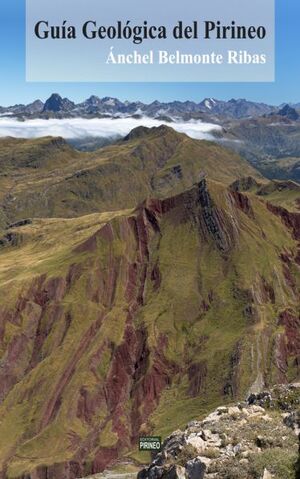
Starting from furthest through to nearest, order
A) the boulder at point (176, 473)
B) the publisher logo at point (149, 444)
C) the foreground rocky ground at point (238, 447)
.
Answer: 1. the publisher logo at point (149, 444)
2. the boulder at point (176, 473)
3. the foreground rocky ground at point (238, 447)

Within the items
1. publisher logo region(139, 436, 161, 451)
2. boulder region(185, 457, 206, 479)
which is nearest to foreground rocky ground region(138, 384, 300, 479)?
boulder region(185, 457, 206, 479)

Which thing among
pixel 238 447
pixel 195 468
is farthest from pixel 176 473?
pixel 238 447

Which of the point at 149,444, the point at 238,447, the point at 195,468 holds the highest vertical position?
the point at 238,447

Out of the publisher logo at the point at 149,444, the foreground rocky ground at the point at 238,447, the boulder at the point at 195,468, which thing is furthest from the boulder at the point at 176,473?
the publisher logo at the point at 149,444

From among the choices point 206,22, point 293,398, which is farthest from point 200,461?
point 206,22

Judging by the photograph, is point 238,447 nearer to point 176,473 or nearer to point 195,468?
point 195,468

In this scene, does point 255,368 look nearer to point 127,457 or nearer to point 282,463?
point 127,457

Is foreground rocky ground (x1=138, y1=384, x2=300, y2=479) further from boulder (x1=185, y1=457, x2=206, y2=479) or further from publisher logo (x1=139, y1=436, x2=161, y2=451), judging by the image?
publisher logo (x1=139, y1=436, x2=161, y2=451)

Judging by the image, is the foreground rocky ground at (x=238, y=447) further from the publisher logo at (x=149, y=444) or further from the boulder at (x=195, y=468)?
the publisher logo at (x=149, y=444)

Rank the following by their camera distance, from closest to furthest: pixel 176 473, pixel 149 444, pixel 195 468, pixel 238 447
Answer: pixel 195 468 < pixel 176 473 < pixel 238 447 < pixel 149 444
